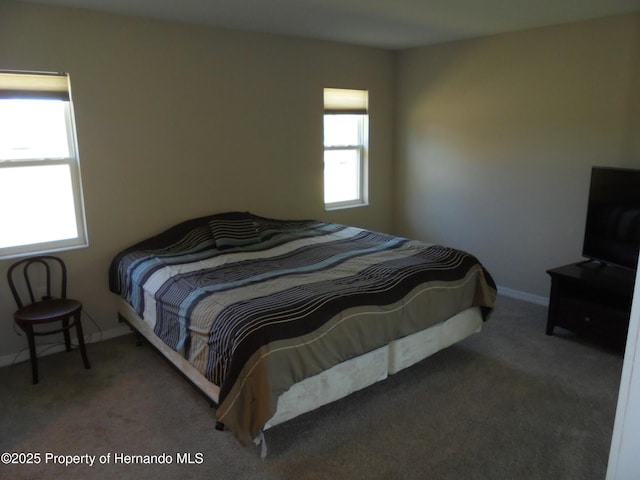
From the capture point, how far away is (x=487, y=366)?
10.1ft

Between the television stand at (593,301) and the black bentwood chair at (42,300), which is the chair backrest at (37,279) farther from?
the television stand at (593,301)

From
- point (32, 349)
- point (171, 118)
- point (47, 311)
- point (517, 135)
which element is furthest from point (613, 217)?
point (32, 349)

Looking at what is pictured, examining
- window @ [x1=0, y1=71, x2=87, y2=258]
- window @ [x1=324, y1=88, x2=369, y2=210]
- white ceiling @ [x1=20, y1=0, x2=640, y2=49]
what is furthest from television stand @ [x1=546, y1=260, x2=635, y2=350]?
window @ [x1=0, y1=71, x2=87, y2=258]

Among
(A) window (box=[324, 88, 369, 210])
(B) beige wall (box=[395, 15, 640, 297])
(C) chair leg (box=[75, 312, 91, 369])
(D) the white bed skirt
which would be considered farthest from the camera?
(A) window (box=[324, 88, 369, 210])

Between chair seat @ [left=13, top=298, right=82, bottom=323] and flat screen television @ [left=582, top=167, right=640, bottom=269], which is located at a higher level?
flat screen television @ [left=582, top=167, right=640, bottom=269]

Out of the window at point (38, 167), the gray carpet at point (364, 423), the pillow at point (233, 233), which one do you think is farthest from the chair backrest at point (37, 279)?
the pillow at point (233, 233)

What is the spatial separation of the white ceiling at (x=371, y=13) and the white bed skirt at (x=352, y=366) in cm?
210

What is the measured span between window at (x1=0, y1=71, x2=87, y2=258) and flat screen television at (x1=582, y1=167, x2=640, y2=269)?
12.5ft

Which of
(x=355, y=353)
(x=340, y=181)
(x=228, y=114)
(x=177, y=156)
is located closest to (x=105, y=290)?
(x=177, y=156)

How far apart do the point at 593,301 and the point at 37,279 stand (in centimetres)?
397

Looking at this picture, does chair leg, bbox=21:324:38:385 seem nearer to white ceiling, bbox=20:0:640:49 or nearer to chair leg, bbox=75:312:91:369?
chair leg, bbox=75:312:91:369

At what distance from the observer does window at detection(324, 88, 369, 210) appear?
4723 millimetres

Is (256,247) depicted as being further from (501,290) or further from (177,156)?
(501,290)

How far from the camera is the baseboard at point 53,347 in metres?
3.19
